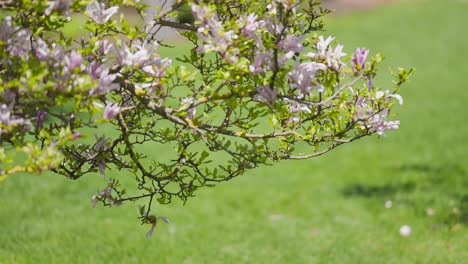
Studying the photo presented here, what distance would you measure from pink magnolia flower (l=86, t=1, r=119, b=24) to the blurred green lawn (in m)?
2.78

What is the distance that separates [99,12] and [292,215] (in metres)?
4.79

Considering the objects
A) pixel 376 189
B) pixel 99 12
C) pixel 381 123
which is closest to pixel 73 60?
pixel 99 12

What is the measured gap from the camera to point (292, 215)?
7.11m

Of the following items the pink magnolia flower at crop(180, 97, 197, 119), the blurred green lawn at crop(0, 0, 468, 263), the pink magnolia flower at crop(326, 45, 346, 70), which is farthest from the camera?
the blurred green lawn at crop(0, 0, 468, 263)

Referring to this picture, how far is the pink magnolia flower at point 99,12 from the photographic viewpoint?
2652mm

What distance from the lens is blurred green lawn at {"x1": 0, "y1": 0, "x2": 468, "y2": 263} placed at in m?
5.44

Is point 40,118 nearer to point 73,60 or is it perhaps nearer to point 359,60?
point 73,60

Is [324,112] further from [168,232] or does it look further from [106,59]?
[168,232]

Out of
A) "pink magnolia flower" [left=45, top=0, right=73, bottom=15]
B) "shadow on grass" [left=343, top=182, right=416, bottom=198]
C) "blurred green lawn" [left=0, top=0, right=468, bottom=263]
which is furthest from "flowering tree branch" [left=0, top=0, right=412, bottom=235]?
"shadow on grass" [left=343, top=182, right=416, bottom=198]

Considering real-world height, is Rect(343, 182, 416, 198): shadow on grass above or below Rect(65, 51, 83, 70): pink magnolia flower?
above

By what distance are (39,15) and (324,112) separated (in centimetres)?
139

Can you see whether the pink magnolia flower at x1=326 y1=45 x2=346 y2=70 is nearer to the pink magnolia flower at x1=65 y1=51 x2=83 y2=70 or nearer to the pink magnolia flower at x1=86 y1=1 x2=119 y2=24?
the pink magnolia flower at x1=86 y1=1 x2=119 y2=24

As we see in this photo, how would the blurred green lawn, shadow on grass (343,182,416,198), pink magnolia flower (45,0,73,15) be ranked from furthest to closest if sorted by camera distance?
shadow on grass (343,182,416,198), the blurred green lawn, pink magnolia flower (45,0,73,15)

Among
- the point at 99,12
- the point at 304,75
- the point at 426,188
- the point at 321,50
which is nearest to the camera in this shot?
the point at 304,75
